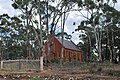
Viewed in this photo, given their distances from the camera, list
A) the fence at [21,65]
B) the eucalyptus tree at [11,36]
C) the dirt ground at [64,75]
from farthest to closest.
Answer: the eucalyptus tree at [11,36], the fence at [21,65], the dirt ground at [64,75]

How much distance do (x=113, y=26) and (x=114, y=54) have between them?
536 inches

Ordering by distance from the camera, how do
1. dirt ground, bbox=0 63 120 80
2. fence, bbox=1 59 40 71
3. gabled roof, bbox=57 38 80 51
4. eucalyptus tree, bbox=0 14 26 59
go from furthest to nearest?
1. gabled roof, bbox=57 38 80 51
2. eucalyptus tree, bbox=0 14 26 59
3. fence, bbox=1 59 40 71
4. dirt ground, bbox=0 63 120 80

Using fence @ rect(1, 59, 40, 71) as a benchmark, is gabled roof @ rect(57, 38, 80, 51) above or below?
above

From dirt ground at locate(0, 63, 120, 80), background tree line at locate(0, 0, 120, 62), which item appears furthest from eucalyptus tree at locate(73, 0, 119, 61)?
dirt ground at locate(0, 63, 120, 80)

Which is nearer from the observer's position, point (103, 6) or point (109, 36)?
point (103, 6)

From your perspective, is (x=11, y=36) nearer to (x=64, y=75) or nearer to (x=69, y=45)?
(x=69, y=45)

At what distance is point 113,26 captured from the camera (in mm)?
67312

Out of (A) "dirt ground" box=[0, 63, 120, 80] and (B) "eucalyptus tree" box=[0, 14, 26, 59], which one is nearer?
(A) "dirt ground" box=[0, 63, 120, 80]

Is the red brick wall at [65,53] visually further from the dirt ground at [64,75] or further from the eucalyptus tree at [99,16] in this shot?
the dirt ground at [64,75]

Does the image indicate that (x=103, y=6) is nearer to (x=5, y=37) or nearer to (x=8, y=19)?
(x=8, y=19)

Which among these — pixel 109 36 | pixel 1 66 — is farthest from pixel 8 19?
pixel 1 66

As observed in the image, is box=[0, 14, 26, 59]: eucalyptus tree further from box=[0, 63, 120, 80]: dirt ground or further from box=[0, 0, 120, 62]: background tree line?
box=[0, 63, 120, 80]: dirt ground

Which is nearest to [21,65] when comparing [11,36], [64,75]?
[64,75]

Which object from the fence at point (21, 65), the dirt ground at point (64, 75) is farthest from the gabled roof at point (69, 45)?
the dirt ground at point (64, 75)
